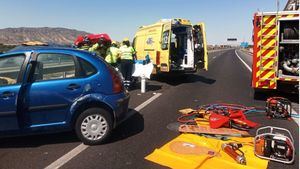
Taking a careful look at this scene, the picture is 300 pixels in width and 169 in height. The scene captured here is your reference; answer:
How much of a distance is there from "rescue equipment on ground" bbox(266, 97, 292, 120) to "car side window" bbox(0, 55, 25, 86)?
5.42 meters

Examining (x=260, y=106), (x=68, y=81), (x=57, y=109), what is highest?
(x=68, y=81)

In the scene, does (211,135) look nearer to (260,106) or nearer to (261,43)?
(260,106)

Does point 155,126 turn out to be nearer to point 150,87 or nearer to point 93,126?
point 93,126

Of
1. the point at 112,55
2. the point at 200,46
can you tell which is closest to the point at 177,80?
the point at 200,46

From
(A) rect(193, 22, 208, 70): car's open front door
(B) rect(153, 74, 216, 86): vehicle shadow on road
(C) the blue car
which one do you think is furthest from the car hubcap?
(A) rect(193, 22, 208, 70): car's open front door

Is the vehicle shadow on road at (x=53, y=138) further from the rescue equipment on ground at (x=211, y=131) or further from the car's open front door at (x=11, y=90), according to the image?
the rescue equipment on ground at (x=211, y=131)

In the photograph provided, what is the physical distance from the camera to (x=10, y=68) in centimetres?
567

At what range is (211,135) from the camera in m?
6.29

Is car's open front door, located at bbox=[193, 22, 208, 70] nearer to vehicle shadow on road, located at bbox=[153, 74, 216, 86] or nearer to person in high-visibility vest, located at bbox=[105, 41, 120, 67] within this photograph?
vehicle shadow on road, located at bbox=[153, 74, 216, 86]

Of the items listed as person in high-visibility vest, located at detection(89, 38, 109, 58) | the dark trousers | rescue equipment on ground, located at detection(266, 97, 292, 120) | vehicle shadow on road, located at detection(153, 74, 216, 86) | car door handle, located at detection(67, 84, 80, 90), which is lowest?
vehicle shadow on road, located at detection(153, 74, 216, 86)

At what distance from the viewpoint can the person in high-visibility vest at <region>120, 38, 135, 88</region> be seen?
12.7 m

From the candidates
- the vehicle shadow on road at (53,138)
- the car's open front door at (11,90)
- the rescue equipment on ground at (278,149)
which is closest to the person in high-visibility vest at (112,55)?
the vehicle shadow on road at (53,138)

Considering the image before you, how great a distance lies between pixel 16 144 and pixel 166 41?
9077mm

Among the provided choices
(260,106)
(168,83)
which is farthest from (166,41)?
(260,106)
